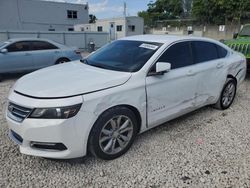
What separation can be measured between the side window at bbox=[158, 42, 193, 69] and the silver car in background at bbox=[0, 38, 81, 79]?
547 centimetres

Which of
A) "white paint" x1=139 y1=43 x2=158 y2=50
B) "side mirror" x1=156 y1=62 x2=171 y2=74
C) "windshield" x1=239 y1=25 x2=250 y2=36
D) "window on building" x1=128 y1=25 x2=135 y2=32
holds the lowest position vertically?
"side mirror" x1=156 y1=62 x2=171 y2=74

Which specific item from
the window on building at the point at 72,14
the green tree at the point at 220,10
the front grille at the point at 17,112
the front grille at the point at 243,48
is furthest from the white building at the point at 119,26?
the front grille at the point at 17,112

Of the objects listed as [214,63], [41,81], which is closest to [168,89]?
[214,63]

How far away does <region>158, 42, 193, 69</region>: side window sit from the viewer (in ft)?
10.7

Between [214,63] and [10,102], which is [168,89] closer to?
[214,63]

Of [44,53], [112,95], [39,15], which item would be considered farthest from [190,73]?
[39,15]

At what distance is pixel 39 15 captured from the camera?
86.4 feet

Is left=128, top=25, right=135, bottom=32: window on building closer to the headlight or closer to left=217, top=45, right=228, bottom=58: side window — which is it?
left=217, top=45, right=228, bottom=58: side window

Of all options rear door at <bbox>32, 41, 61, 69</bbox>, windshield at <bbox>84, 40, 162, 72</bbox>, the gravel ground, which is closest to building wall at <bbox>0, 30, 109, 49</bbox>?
rear door at <bbox>32, 41, 61, 69</bbox>

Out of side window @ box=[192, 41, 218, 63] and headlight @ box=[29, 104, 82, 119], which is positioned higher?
side window @ box=[192, 41, 218, 63]

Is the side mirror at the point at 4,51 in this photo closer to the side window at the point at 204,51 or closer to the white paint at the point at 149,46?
the white paint at the point at 149,46

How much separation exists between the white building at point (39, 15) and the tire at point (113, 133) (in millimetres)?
27021

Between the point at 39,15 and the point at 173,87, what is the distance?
27.3 metres

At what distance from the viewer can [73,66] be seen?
3.42 meters
